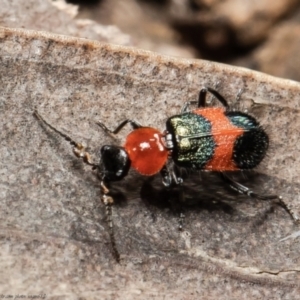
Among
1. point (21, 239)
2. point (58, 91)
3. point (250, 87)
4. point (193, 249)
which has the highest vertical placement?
point (250, 87)

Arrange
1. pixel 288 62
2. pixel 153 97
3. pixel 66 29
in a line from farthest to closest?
pixel 288 62
pixel 66 29
pixel 153 97

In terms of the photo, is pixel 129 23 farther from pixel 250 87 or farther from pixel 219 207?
pixel 219 207

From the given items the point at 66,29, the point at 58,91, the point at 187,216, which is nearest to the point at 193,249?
the point at 187,216

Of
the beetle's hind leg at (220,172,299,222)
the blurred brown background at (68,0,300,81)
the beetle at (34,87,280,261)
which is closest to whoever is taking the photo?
the beetle's hind leg at (220,172,299,222)

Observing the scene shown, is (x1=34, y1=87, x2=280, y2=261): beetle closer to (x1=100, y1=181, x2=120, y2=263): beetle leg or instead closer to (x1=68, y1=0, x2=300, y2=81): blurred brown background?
(x1=100, y1=181, x2=120, y2=263): beetle leg

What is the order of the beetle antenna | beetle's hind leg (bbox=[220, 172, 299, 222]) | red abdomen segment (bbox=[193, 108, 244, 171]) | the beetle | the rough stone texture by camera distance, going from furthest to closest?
red abdomen segment (bbox=[193, 108, 244, 171]) → the beetle → beetle's hind leg (bbox=[220, 172, 299, 222]) → the beetle antenna → the rough stone texture

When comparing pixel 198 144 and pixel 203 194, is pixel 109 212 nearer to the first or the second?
pixel 203 194

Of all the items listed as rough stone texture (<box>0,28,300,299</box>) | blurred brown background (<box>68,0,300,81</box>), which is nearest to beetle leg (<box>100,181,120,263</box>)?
rough stone texture (<box>0,28,300,299</box>)

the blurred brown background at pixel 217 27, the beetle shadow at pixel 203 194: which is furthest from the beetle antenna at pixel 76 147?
the blurred brown background at pixel 217 27
